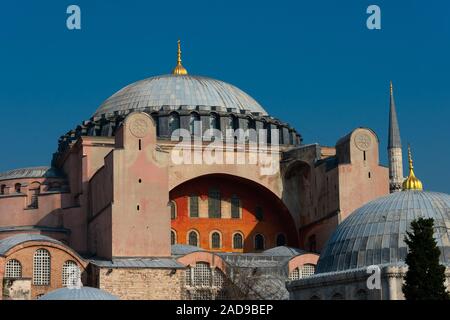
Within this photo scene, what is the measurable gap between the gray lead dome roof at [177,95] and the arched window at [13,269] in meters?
13.7

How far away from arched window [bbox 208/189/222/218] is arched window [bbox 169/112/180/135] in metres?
3.19

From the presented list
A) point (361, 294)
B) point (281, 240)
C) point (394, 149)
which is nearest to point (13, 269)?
point (281, 240)

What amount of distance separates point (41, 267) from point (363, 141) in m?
14.3

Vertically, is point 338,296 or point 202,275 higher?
point 202,275

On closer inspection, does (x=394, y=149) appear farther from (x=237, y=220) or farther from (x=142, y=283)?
(x=142, y=283)

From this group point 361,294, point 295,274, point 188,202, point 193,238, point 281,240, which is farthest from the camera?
point 281,240

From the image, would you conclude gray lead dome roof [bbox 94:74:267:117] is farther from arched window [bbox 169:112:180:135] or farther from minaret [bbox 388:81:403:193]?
minaret [bbox 388:81:403:193]

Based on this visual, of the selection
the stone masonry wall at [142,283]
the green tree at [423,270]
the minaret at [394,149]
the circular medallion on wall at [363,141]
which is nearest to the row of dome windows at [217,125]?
the circular medallion on wall at [363,141]

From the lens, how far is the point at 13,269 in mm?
44344

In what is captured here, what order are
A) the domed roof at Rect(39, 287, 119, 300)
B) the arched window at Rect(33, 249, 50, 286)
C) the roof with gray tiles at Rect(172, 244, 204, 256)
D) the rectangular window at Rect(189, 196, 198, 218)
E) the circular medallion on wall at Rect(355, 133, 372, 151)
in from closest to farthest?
the domed roof at Rect(39, 287, 119, 300) → the arched window at Rect(33, 249, 50, 286) → the roof with gray tiles at Rect(172, 244, 204, 256) → the circular medallion on wall at Rect(355, 133, 372, 151) → the rectangular window at Rect(189, 196, 198, 218)

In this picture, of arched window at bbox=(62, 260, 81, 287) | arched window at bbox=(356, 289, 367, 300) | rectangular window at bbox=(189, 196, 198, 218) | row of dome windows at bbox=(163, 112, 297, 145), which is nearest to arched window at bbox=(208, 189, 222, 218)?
rectangular window at bbox=(189, 196, 198, 218)

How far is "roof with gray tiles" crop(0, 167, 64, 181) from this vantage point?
5425cm

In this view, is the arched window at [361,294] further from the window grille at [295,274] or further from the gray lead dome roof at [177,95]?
the gray lead dome roof at [177,95]
